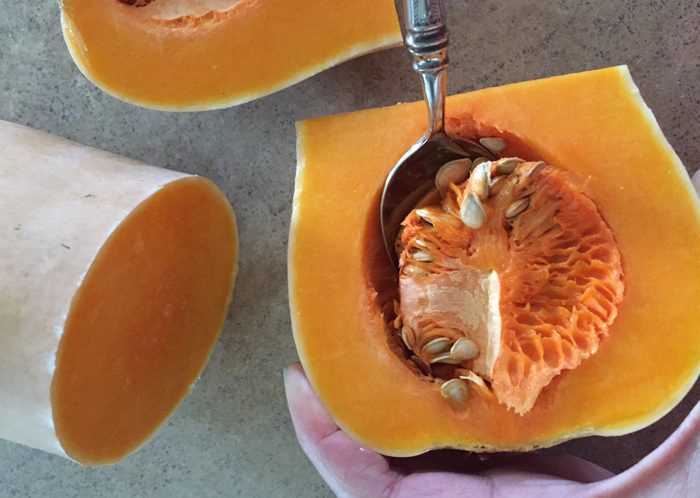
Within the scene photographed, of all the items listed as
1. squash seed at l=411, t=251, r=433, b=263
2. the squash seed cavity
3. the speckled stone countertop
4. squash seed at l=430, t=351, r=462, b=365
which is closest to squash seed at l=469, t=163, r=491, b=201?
the squash seed cavity

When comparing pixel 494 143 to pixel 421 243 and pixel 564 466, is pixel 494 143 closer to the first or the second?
pixel 421 243

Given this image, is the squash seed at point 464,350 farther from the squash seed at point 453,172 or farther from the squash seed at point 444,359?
the squash seed at point 453,172

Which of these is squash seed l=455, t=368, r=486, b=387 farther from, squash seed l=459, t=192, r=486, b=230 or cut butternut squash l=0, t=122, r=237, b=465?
cut butternut squash l=0, t=122, r=237, b=465

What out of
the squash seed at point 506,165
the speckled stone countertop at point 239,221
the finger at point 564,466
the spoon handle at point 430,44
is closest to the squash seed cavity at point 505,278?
the squash seed at point 506,165

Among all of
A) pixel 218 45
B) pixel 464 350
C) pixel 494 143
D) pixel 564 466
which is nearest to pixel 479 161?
pixel 494 143

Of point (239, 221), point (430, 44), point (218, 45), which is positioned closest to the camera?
point (430, 44)
